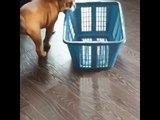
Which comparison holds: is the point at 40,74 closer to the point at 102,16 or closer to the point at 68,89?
the point at 68,89

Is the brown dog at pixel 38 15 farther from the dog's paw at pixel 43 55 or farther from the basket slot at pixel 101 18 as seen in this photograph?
the basket slot at pixel 101 18

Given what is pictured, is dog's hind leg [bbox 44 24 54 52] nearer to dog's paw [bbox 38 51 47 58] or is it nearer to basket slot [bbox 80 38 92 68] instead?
dog's paw [bbox 38 51 47 58]

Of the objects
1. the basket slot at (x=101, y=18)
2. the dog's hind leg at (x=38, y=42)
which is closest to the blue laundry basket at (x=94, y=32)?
the basket slot at (x=101, y=18)

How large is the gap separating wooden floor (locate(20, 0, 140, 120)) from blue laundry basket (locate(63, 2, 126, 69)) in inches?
2.7

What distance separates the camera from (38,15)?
4.17 feet

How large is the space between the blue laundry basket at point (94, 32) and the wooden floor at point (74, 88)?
0.07 m

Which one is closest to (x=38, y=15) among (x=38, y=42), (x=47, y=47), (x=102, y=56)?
(x=38, y=42)

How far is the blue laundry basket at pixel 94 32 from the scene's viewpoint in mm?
1265

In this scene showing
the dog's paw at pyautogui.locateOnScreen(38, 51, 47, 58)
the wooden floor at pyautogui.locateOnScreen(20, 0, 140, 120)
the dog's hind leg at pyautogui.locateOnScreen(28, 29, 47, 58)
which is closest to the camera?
the wooden floor at pyautogui.locateOnScreen(20, 0, 140, 120)

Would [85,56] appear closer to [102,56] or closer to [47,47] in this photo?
[102,56]

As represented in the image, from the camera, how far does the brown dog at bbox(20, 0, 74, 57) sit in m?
1.24

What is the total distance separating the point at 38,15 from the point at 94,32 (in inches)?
15.2

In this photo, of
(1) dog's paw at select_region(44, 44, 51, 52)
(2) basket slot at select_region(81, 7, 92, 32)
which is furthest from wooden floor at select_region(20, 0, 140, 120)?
(2) basket slot at select_region(81, 7, 92, 32)

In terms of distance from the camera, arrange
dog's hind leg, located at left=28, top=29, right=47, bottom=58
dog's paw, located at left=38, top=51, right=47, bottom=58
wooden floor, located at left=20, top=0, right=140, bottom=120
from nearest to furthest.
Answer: wooden floor, located at left=20, top=0, right=140, bottom=120 < dog's hind leg, located at left=28, top=29, right=47, bottom=58 < dog's paw, located at left=38, top=51, right=47, bottom=58
